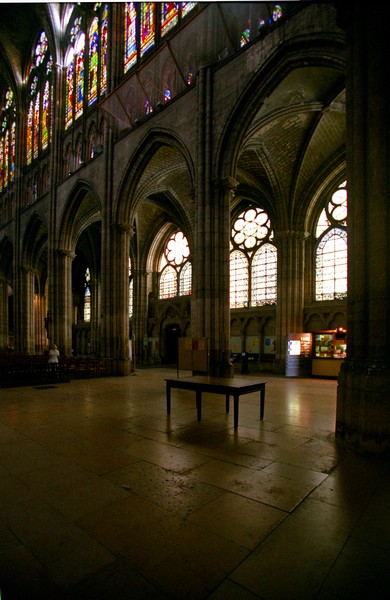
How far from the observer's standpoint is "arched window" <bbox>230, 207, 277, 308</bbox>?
65.0 ft

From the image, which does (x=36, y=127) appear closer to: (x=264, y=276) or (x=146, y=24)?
(x=146, y=24)

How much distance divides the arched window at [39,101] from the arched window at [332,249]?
18.5 m

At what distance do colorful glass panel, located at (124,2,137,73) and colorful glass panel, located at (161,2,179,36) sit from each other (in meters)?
1.95

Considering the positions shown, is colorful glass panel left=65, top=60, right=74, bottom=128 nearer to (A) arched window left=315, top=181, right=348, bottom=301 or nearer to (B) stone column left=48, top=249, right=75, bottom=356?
(B) stone column left=48, top=249, right=75, bottom=356

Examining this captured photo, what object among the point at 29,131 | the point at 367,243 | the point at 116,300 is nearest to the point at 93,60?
the point at 29,131

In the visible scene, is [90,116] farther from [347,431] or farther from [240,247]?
[347,431]

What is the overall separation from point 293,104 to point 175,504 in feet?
43.4

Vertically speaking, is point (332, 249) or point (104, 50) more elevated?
point (104, 50)

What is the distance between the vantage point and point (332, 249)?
17.3 meters

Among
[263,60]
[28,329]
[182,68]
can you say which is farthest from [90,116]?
[28,329]

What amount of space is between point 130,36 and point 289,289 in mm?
14048

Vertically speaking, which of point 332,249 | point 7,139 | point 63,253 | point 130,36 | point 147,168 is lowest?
point 332,249

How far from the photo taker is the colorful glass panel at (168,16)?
14.5 m

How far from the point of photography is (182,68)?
44.2 feet
